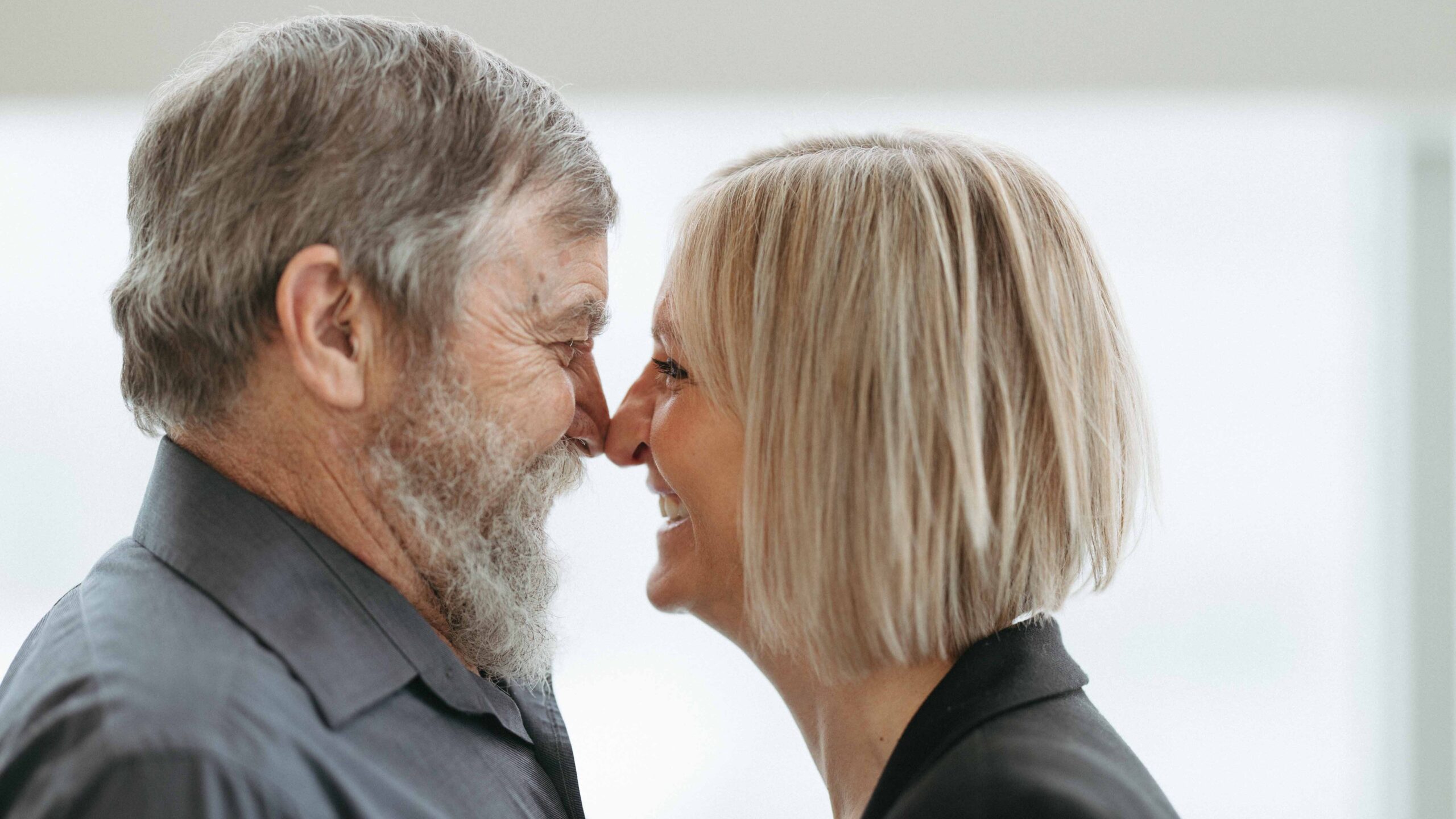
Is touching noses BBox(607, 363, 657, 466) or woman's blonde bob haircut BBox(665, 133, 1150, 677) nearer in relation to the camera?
woman's blonde bob haircut BBox(665, 133, 1150, 677)

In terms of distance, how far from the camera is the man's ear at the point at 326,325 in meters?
1.12

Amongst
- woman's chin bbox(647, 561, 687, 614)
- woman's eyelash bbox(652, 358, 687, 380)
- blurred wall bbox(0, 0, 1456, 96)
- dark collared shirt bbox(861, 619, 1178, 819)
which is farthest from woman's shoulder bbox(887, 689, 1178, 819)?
blurred wall bbox(0, 0, 1456, 96)

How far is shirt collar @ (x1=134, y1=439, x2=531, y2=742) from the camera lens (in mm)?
1035

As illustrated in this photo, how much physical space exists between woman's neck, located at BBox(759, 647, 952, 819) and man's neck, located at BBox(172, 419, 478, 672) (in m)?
0.46

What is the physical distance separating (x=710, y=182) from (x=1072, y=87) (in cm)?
129

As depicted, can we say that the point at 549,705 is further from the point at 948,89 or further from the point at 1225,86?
the point at 1225,86

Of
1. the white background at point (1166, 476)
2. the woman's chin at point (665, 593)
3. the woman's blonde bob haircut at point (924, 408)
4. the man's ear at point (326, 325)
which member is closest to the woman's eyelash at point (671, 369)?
the woman's blonde bob haircut at point (924, 408)

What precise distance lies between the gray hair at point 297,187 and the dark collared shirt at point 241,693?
13cm

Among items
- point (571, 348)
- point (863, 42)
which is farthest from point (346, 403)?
point (863, 42)

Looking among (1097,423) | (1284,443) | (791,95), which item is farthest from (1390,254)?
(1097,423)

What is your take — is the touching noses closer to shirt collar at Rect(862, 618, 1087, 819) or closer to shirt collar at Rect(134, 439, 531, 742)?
shirt collar at Rect(134, 439, 531, 742)

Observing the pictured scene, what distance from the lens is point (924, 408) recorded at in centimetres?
114

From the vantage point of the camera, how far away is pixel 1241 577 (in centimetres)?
261

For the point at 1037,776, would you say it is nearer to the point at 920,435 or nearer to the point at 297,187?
the point at 920,435
